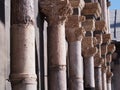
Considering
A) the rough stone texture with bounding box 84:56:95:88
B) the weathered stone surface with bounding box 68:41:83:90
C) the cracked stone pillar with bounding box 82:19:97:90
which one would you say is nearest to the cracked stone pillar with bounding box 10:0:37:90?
the weathered stone surface with bounding box 68:41:83:90

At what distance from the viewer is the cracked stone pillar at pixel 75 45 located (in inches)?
778

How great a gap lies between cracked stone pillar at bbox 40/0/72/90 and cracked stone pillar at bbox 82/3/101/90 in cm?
693

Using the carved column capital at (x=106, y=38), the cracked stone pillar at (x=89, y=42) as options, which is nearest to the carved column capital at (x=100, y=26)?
the carved column capital at (x=106, y=38)

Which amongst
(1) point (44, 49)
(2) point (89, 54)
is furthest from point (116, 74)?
(1) point (44, 49)

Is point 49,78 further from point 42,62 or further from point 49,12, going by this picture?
point 49,12

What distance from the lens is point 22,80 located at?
41.5 ft

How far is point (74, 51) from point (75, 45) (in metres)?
0.23

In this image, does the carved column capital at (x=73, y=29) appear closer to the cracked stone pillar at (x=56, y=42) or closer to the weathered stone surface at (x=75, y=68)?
the weathered stone surface at (x=75, y=68)

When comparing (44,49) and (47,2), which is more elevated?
(47,2)

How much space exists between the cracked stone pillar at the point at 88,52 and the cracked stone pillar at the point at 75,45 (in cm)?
300

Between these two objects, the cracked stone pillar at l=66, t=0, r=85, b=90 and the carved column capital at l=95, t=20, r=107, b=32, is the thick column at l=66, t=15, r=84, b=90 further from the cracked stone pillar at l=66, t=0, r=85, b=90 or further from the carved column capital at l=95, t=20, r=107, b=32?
the carved column capital at l=95, t=20, r=107, b=32

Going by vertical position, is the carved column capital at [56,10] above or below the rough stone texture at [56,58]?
above

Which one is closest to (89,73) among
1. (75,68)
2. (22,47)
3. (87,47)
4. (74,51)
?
(87,47)

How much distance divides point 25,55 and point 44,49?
14.0ft
